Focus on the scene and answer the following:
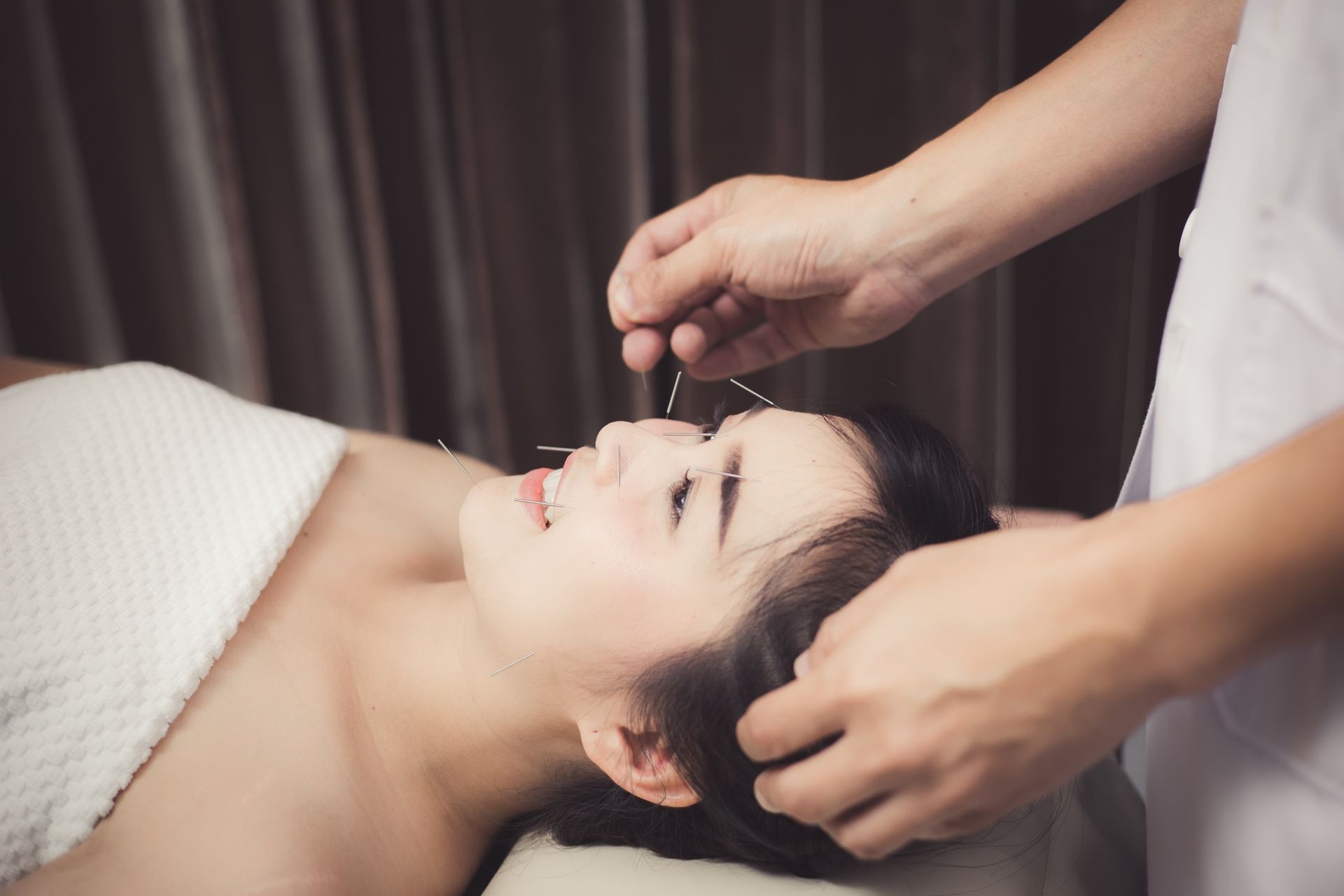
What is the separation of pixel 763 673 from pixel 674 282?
693 millimetres

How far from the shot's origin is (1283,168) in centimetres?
91

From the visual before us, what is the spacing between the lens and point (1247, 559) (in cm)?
64

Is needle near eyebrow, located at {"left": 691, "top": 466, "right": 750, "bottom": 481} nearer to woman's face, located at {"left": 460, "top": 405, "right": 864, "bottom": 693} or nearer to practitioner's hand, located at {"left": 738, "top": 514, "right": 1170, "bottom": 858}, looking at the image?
woman's face, located at {"left": 460, "top": 405, "right": 864, "bottom": 693}

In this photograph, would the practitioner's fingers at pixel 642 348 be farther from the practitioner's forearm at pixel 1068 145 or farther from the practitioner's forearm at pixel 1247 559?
the practitioner's forearm at pixel 1247 559

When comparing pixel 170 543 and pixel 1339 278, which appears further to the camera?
pixel 170 543

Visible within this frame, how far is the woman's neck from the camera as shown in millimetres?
1134

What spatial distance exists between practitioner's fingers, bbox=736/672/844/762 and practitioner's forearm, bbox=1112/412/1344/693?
253 millimetres

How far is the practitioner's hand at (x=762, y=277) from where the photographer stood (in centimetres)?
134

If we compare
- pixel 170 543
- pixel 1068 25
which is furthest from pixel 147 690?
pixel 1068 25

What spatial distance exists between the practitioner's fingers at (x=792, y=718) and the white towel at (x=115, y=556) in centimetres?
71

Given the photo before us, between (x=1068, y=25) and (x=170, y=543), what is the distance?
2324mm

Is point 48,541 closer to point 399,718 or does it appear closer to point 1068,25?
point 399,718

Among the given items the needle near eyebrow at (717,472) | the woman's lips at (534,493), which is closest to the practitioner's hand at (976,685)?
the needle near eyebrow at (717,472)

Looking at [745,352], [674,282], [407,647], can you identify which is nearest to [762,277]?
[674,282]
